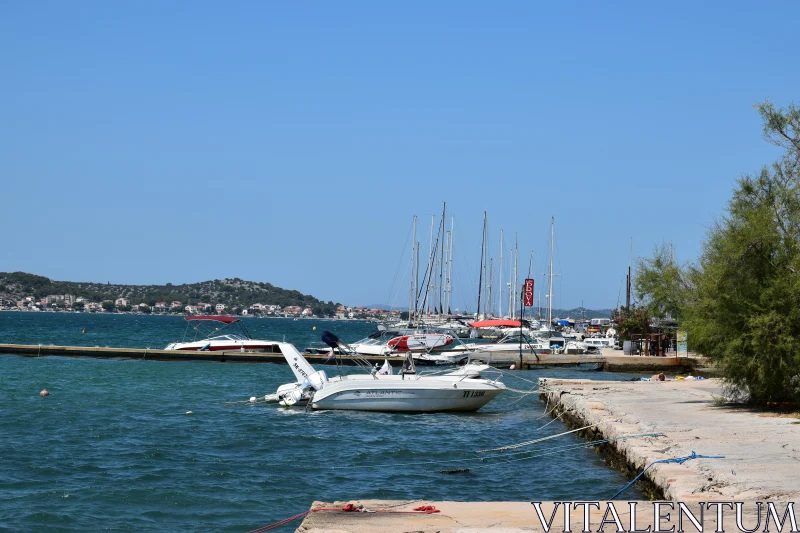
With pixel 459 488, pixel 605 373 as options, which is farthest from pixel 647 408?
pixel 605 373

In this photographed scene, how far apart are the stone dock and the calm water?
33.7 inches

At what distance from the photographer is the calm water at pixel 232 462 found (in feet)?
48.5

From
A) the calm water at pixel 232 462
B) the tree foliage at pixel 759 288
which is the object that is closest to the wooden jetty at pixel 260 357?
the calm water at pixel 232 462

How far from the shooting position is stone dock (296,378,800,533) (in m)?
10.5

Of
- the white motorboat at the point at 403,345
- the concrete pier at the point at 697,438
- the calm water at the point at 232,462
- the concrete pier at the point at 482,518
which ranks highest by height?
the white motorboat at the point at 403,345

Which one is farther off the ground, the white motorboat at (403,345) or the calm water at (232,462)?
the white motorboat at (403,345)

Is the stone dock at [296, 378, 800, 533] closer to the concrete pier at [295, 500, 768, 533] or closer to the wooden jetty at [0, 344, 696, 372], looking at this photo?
the concrete pier at [295, 500, 768, 533]

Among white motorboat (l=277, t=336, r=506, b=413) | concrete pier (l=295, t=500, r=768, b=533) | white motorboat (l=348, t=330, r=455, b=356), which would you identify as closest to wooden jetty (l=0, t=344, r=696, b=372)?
white motorboat (l=348, t=330, r=455, b=356)

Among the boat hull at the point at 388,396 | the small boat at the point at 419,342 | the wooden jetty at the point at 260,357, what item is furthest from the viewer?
the small boat at the point at 419,342

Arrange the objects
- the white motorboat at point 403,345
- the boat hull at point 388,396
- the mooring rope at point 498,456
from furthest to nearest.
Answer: the white motorboat at point 403,345 < the boat hull at point 388,396 < the mooring rope at point 498,456

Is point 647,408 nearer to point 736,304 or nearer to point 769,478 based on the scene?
point 736,304

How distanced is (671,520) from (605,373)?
40.1 metres

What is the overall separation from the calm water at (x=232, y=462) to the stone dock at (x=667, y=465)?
86 centimetres

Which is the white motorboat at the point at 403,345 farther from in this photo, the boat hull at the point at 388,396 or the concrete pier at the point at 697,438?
the concrete pier at the point at 697,438
